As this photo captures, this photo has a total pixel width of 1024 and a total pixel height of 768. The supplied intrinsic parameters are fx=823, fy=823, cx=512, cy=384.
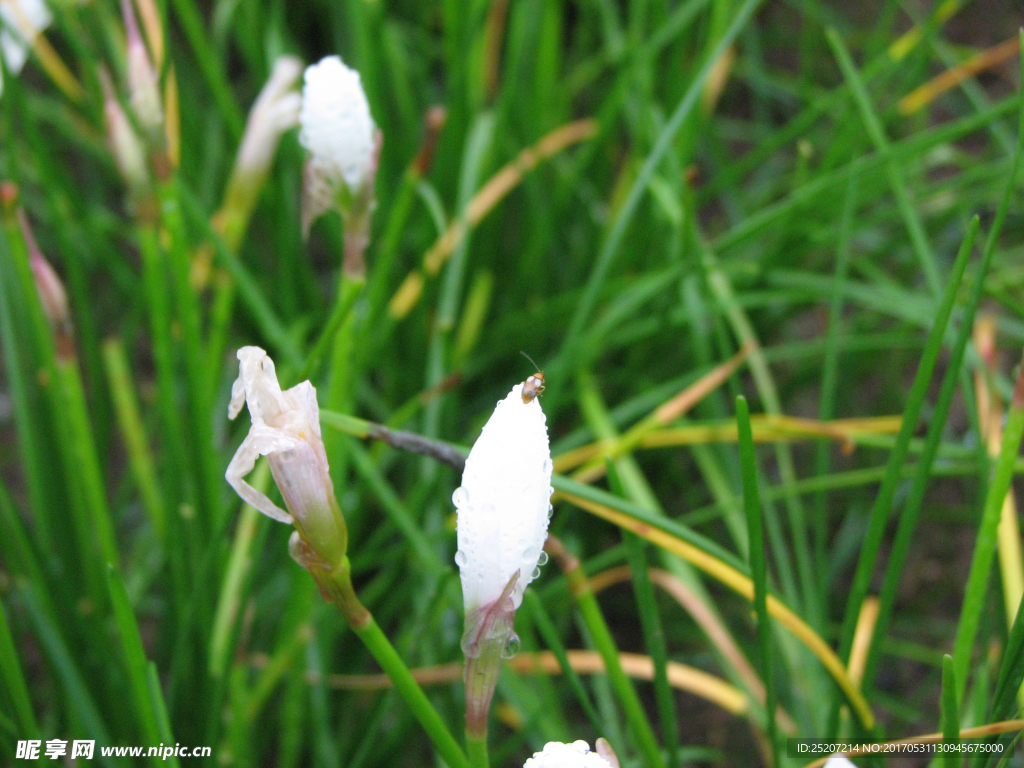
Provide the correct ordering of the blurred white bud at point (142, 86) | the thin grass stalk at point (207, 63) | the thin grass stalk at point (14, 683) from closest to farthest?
the thin grass stalk at point (14, 683)
the blurred white bud at point (142, 86)
the thin grass stalk at point (207, 63)

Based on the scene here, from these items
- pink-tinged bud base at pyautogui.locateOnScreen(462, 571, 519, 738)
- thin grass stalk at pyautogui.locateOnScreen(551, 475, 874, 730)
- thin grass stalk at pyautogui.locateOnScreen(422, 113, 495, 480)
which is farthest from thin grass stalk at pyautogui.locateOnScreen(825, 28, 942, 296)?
pink-tinged bud base at pyautogui.locateOnScreen(462, 571, 519, 738)

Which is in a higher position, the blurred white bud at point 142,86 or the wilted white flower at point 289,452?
the blurred white bud at point 142,86

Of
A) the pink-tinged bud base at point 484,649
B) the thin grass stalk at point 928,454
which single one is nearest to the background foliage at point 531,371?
the thin grass stalk at point 928,454

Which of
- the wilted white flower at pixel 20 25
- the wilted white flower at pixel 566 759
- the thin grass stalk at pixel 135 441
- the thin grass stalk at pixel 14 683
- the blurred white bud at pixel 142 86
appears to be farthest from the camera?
the thin grass stalk at pixel 135 441

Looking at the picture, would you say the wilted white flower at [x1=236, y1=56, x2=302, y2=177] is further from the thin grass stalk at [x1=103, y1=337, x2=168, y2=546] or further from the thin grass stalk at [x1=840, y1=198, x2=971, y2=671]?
the thin grass stalk at [x1=840, y1=198, x2=971, y2=671]

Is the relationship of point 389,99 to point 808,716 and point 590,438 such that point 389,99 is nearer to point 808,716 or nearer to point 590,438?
point 590,438

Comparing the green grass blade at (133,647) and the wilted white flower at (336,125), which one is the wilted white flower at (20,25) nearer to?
the wilted white flower at (336,125)

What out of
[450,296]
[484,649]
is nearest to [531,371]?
[450,296]
